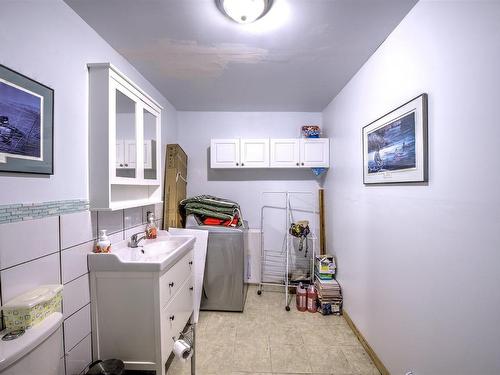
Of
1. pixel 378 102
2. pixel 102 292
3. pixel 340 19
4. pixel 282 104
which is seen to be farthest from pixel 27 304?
pixel 282 104

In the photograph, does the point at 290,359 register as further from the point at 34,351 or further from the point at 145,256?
Result: the point at 34,351

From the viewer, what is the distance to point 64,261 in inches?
47.5

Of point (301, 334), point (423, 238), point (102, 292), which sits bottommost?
point (301, 334)

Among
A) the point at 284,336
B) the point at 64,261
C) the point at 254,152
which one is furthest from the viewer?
the point at 254,152

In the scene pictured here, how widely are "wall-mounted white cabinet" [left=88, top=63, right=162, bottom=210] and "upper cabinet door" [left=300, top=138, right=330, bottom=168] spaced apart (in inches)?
65.8

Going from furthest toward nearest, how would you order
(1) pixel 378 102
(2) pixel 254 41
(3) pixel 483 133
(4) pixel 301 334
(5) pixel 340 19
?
1. (4) pixel 301 334
2. (1) pixel 378 102
3. (2) pixel 254 41
4. (5) pixel 340 19
5. (3) pixel 483 133

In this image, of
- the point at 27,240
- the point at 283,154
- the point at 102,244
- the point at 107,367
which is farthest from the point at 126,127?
the point at 283,154

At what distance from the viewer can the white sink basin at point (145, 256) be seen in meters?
1.39

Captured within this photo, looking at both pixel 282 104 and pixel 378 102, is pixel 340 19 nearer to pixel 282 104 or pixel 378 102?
pixel 378 102

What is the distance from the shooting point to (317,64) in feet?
6.08

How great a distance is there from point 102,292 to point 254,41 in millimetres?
1916

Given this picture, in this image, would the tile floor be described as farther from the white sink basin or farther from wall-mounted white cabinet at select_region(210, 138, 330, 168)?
wall-mounted white cabinet at select_region(210, 138, 330, 168)

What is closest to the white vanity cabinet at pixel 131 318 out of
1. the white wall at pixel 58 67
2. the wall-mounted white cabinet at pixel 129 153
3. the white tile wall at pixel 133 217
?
the white tile wall at pixel 133 217

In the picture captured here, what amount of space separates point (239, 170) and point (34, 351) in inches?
94.9
